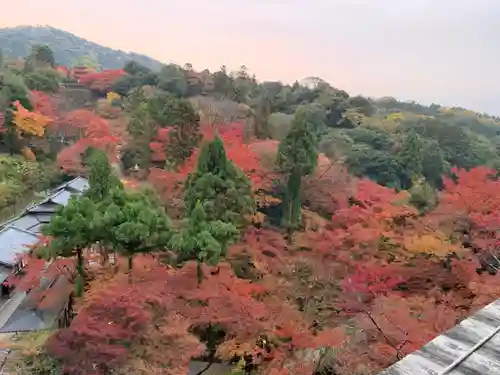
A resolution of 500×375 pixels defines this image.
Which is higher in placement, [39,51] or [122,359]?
[39,51]

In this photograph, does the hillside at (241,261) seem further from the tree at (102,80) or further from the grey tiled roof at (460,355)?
the tree at (102,80)

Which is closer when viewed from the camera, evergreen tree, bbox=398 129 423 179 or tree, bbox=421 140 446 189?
evergreen tree, bbox=398 129 423 179

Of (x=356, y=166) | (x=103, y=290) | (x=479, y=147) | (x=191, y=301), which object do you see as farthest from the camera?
(x=479, y=147)

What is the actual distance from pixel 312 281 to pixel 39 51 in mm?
53327

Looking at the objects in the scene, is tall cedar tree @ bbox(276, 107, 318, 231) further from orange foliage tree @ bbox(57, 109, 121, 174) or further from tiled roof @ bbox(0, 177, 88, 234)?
orange foliage tree @ bbox(57, 109, 121, 174)

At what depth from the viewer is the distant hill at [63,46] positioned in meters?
129

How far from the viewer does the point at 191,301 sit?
14344mm

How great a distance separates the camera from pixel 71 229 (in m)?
14.0

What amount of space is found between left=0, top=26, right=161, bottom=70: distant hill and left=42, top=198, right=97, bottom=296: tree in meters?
118

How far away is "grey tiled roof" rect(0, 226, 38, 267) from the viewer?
20.6m

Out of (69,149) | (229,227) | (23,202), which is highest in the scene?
(229,227)

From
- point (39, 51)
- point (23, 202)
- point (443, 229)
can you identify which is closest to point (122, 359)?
point (443, 229)

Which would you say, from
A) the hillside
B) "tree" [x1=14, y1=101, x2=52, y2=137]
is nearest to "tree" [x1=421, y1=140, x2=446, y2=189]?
the hillside

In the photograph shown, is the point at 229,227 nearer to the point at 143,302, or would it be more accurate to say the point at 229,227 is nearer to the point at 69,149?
the point at 143,302
